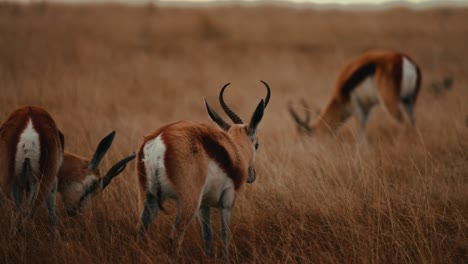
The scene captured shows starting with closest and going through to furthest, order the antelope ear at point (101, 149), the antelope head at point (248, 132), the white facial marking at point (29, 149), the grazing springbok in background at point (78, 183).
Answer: the white facial marking at point (29, 149) < the antelope head at point (248, 132) < the antelope ear at point (101, 149) < the grazing springbok in background at point (78, 183)

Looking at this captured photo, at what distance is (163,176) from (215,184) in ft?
1.30

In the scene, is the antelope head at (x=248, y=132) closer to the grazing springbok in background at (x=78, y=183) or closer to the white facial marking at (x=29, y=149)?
the grazing springbok in background at (x=78, y=183)

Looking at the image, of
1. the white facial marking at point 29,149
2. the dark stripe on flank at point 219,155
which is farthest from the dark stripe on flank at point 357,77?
the white facial marking at point 29,149

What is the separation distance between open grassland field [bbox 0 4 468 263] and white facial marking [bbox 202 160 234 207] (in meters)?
0.38

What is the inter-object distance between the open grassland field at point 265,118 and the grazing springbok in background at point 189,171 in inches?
11.0

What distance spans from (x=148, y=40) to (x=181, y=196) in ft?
42.5

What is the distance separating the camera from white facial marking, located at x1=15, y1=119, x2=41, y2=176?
3.12 m

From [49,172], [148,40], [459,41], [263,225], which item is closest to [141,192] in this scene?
[49,172]

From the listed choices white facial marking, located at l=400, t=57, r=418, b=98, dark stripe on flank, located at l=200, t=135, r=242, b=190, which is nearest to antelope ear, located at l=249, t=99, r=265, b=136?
dark stripe on flank, located at l=200, t=135, r=242, b=190

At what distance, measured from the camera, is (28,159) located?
3129mm

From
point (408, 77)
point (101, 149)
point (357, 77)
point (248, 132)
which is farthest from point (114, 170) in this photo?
point (408, 77)

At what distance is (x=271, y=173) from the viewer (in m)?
→ 4.56

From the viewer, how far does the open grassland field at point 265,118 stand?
10.5ft

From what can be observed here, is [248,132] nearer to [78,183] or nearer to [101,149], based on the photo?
[101,149]
